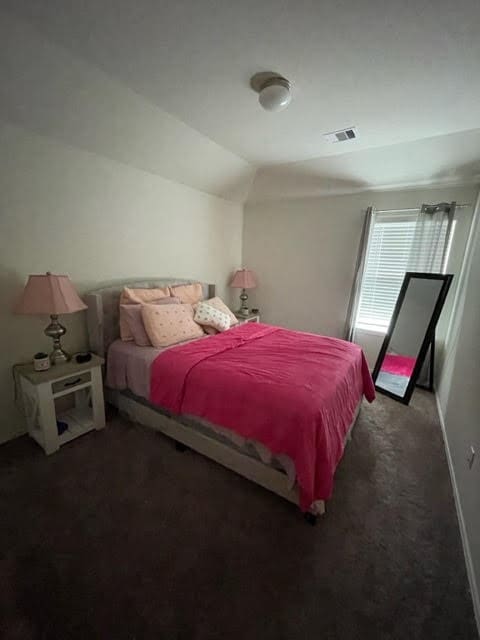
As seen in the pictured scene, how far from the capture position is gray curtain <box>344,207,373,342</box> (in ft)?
10.7

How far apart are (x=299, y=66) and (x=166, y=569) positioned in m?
2.82

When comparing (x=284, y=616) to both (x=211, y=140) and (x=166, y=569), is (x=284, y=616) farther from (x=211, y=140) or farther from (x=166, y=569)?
(x=211, y=140)

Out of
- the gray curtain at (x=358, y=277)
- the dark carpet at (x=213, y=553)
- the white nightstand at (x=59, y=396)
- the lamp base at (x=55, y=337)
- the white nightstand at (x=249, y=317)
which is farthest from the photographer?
the white nightstand at (x=249, y=317)

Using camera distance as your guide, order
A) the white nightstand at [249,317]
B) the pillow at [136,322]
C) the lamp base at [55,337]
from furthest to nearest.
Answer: the white nightstand at [249,317] < the pillow at [136,322] < the lamp base at [55,337]

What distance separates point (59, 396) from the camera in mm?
1966

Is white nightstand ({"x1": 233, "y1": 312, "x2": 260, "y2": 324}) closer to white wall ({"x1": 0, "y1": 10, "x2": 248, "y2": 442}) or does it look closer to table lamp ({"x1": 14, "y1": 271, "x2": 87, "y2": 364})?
white wall ({"x1": 0, "y1": 10, "x2": 248, "y2": 442})

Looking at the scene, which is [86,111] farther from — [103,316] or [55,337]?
[55,337]

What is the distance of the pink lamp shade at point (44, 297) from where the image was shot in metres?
1.79

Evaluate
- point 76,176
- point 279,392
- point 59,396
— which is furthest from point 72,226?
point 279,392

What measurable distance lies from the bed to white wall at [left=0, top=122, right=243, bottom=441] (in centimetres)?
30

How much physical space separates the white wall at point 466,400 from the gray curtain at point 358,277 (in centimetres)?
101

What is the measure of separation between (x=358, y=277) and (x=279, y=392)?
251cm

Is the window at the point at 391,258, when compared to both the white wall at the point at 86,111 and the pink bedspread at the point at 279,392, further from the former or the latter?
the white wall at the point at 86,111

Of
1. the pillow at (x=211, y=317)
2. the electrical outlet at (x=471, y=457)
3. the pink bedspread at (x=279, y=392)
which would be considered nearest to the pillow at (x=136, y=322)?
the pink bedspread at (x=279, y=392)
